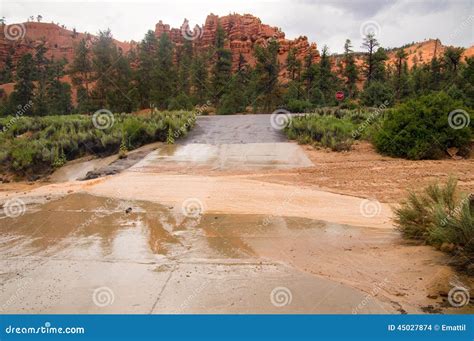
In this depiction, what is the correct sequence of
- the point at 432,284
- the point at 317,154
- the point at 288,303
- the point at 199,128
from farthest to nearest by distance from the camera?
the point at 199,128 → the point at 317,154 → the point at 432,284 → the point at 288,303

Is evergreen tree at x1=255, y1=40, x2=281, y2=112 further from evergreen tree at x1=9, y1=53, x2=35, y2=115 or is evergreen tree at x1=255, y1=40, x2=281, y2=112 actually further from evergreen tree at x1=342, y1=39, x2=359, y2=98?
evergreen tree at x1=9, y1=53, x2=35, y2=115

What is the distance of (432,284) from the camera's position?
4.94m

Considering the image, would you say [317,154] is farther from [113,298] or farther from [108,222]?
[113,298]

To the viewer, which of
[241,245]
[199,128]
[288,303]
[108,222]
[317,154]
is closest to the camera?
[288,303]

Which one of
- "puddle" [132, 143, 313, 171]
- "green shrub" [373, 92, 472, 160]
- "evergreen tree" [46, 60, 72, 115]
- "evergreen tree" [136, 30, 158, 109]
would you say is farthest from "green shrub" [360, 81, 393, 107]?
"evergreen tree" [46, 60, 72, 115]

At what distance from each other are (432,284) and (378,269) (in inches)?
26.0

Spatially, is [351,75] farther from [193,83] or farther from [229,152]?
[229,152]

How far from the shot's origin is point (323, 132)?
1733 centimetres

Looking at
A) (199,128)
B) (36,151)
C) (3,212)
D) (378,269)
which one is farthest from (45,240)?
(199,128)

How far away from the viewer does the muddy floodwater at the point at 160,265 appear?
452cm

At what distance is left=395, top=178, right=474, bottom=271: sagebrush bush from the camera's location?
5418 millimetres

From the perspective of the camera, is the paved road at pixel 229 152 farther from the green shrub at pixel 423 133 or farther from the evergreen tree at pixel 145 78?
the evergreen tree at pixel 145 78

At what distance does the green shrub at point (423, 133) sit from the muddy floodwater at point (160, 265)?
8155mm

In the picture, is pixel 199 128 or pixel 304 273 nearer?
pixel 304 273
